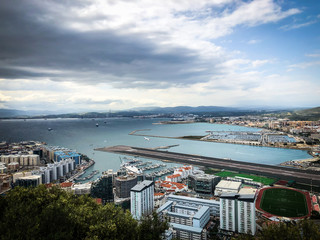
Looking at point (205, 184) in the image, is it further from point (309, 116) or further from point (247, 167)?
A: point (309, 116)

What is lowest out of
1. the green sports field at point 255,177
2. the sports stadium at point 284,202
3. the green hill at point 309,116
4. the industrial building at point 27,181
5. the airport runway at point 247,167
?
the sports stadium at point 284,202

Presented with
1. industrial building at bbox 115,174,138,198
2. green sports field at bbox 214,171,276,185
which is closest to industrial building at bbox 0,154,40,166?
industrial building at bbox 115,174,138,198

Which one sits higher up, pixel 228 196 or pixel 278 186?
pixel 228 196

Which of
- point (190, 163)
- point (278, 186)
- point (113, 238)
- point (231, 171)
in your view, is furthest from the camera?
point (190, 163)

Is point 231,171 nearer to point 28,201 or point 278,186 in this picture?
point 278,186

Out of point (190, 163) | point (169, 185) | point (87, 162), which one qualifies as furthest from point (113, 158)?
point (169, 185)

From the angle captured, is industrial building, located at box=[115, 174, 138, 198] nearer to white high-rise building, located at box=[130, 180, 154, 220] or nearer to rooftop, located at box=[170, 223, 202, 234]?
white high-rise building, located at box=[130, 180, 154, 220]

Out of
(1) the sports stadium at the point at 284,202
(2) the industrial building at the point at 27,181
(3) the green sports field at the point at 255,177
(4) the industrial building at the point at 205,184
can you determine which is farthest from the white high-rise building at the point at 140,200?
(3) the green sports field at the point at 255,177

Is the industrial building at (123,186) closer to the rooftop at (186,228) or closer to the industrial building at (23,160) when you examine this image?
the rooftop at (186,228)
